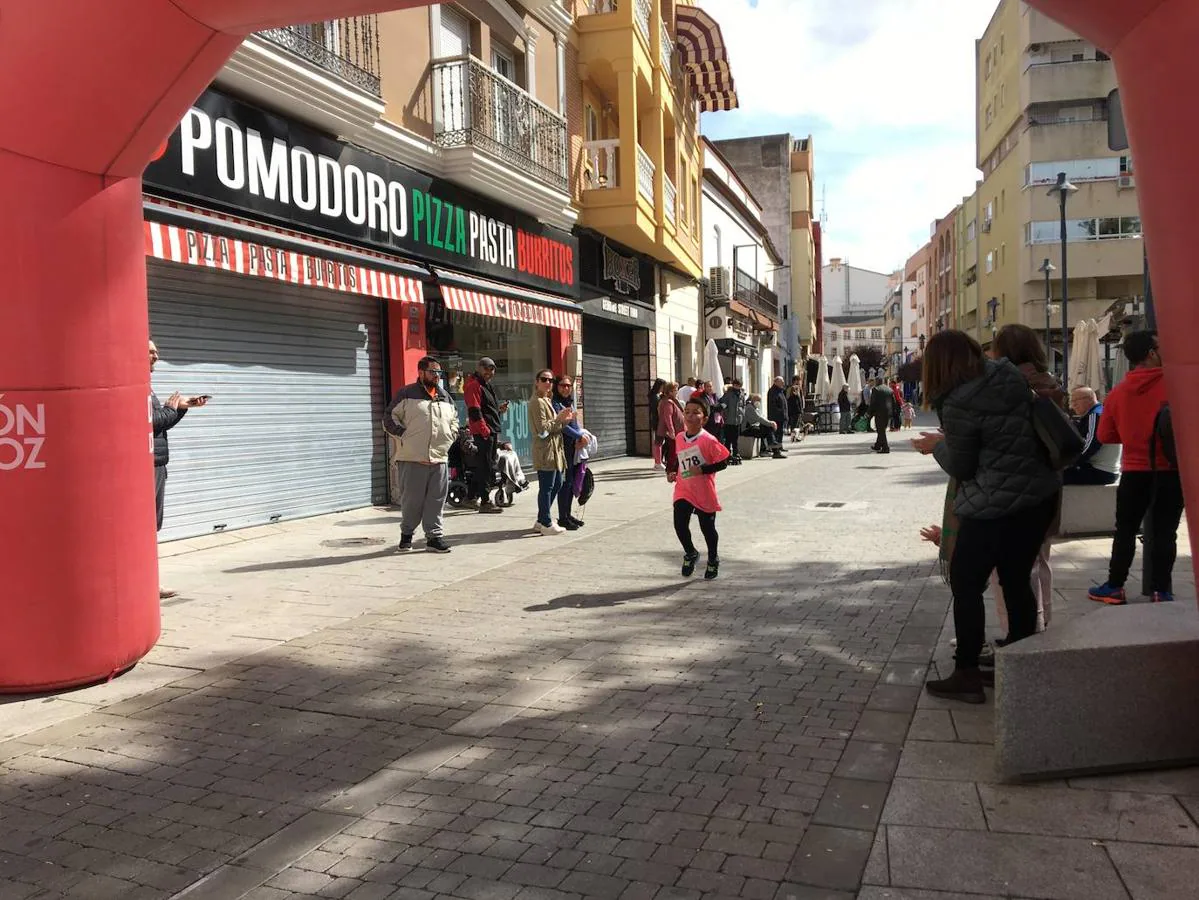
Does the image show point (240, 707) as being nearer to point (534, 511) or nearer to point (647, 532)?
point (647, 532)

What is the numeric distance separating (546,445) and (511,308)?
18.1 ft

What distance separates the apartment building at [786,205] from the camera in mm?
49875

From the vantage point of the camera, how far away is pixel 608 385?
20.7 m

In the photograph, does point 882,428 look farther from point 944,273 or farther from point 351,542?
point 944,273

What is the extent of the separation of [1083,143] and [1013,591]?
48521 mm

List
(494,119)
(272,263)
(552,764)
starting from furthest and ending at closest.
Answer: (494,119) < (272,263) < (552,764)

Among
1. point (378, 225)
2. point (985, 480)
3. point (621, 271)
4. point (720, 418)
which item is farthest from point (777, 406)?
point (985, 480)

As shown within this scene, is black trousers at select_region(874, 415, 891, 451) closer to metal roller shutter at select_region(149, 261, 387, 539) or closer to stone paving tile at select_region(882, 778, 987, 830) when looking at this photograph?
metal roller shutter at select_region(149, 261, 387, 539)

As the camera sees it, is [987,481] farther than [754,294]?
No

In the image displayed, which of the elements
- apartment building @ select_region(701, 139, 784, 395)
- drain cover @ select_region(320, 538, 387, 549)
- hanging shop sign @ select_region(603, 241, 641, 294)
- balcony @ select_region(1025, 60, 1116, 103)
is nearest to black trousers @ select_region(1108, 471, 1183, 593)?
drain cover @ select_region(320, 538, 387, 549)

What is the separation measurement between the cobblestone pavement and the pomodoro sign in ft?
13.7

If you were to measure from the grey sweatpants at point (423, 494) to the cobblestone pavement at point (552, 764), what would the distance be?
1599 mm

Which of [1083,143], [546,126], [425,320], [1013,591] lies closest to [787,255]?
[1083,143]

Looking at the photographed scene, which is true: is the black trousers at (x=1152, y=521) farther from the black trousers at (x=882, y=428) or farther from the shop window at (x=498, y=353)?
the black trousers at (x=882, y=428)
